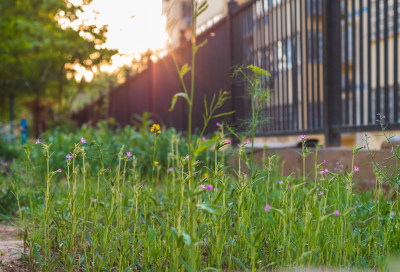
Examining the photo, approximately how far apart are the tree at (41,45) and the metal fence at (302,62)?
111 inches

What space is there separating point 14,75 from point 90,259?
17270 mm

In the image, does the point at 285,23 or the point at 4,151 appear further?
the point at 4,151

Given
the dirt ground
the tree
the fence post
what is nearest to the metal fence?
the fence post

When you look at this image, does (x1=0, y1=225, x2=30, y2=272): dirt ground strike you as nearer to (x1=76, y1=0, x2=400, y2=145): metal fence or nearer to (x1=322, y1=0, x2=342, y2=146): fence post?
(x1=76, y1=0, x2=400, y2=145): metal fence

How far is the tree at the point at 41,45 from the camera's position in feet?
30.3

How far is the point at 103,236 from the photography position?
76.2 inches

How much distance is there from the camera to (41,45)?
1341cm

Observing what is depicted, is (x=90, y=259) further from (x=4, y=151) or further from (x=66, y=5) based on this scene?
(x=66, y=5)

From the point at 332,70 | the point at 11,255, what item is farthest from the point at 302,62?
the point at 11,255

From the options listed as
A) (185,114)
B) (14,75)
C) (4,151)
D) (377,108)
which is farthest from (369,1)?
(14,75)

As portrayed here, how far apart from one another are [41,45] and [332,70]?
11044 millimetres

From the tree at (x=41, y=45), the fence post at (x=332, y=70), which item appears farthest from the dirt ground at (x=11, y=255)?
the fence post at (x=332, y=70)

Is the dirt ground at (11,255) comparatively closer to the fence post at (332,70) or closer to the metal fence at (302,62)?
the metal fence at (302,62)

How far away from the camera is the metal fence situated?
13.9 ft
